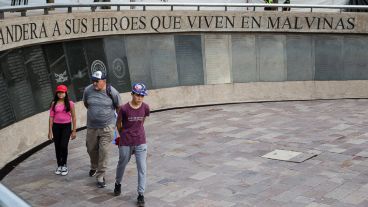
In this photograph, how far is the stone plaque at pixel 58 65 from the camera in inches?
482

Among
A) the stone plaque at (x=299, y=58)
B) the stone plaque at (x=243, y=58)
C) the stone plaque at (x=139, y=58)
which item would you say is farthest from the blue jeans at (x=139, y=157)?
the stone plaque at (x=299, y=58)

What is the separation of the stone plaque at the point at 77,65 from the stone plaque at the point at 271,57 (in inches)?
211

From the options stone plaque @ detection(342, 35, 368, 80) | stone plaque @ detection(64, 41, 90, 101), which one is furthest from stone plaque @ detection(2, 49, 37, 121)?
stone plaque @ detection(342, 35, 368, 80)

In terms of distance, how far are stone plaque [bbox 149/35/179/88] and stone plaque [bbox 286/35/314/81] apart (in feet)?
11.2

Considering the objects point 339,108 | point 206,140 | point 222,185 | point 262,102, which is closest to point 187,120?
point 206,140

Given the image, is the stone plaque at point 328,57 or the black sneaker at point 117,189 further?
the stone plaque at point 328,57

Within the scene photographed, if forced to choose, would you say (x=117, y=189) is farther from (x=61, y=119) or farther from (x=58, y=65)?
(x=58, y=65)

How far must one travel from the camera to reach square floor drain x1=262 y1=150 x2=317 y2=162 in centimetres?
1018

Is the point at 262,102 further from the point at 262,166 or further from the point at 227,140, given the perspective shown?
the point at 262,166

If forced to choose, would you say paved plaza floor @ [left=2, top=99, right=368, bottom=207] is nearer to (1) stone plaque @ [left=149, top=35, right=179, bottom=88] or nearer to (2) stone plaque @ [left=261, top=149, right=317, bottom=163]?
(2) stone plaque @ [left=261, top=149, right=317, bottom=163]

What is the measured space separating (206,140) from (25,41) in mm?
4175

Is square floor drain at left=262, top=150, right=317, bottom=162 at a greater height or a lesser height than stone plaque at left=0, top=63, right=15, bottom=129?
lesser

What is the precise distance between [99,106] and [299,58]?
9044mm

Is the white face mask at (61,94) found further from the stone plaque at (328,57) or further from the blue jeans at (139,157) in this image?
the stone plaque at (328,57)
